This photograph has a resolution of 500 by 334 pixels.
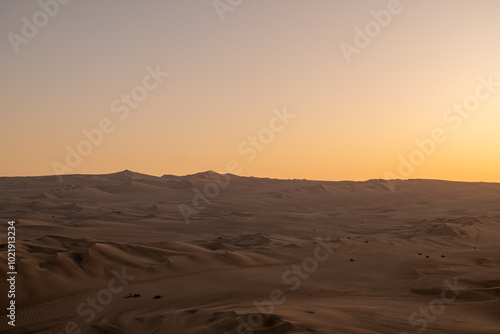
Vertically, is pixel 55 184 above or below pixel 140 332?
above

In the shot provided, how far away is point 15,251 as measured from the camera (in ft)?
39.8

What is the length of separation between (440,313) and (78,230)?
16.6m

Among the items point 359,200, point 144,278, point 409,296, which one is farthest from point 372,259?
point 359,200

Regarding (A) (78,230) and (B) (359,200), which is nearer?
(A) (78,230)

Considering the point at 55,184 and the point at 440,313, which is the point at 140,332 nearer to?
the point at 440,313

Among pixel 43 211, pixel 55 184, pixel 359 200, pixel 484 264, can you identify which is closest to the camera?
pixel 484 264

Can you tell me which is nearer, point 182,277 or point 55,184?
point 182,277

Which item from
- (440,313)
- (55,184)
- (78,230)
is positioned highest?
(55,184)

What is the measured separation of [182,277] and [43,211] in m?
20.5

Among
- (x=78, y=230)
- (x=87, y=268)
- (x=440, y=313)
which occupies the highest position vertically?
(x=78, y=230)

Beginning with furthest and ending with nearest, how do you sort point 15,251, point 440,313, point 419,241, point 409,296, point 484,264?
point 419,241
point 484,264
point 15,251
point 409,296
point 440,313

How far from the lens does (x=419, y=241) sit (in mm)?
18406

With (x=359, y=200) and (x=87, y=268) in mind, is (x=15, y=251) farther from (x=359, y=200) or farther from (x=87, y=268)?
(x=359, y=200)

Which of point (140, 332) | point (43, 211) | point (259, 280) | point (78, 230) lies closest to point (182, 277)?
point (259, 280)
